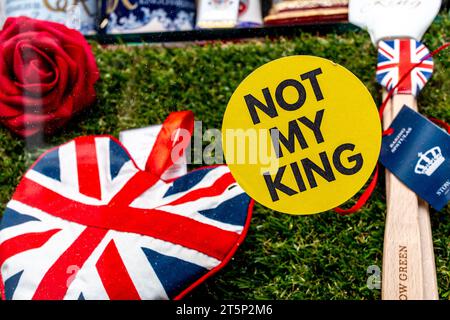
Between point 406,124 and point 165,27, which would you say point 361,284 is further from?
point 165,27

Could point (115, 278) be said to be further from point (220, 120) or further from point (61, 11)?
point (61, 11)

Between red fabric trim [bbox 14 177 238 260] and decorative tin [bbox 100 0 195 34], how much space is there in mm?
254

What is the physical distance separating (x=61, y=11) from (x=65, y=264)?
1.05 ft

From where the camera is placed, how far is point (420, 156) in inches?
24.9

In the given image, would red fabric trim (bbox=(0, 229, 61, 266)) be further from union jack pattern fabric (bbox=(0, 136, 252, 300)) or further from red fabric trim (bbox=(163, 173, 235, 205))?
red fabric trim (bbox=(163, 173, 235, 205))

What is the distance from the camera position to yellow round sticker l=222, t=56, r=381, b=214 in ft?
1.72

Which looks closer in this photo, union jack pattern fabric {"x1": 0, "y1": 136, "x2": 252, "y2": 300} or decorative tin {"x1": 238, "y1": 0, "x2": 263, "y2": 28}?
union jack pattern fabric {"x1": 0, "y1": 136, "x2": 252, "y2": 300}

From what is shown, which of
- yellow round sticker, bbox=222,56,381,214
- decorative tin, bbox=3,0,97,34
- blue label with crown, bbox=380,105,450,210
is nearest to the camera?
yellow round sticker, bbox=222,56,381,214

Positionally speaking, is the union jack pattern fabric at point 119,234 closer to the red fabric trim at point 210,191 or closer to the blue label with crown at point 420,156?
the red fabric trim at point 210,191

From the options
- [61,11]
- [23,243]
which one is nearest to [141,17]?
[61,11]

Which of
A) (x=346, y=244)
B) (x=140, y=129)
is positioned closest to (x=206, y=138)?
(x=140, y=129)

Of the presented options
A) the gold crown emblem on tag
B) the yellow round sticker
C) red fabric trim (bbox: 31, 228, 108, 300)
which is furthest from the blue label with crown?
red fabric trim (bbox: 31, 228, 108, 300)

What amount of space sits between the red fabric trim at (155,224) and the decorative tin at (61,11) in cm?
24
